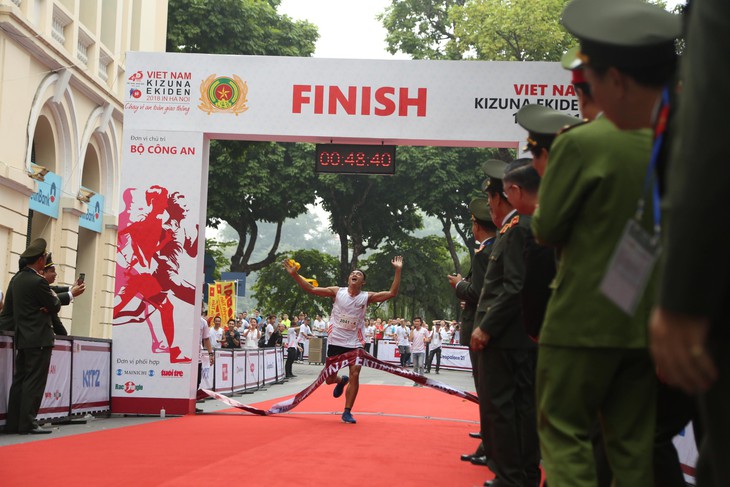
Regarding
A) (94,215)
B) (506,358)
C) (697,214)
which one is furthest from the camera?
(94,215)

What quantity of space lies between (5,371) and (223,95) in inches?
180

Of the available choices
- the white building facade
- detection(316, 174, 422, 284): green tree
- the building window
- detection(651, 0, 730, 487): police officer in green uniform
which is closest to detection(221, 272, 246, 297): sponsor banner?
the white building facade

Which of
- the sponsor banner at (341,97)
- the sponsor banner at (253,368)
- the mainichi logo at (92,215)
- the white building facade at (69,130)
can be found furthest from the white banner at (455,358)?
the sponsor banner at (341,97)

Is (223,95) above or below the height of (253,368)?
above

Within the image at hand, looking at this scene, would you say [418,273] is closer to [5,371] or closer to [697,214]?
A: [5,371]

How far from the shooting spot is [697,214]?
1.79 m

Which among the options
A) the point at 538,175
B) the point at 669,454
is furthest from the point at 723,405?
the point at 538,175

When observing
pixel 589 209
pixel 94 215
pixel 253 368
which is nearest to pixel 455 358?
pixel 94 215

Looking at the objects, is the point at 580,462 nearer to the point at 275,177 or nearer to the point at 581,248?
the point at 581,248

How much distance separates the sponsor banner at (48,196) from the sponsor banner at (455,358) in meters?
18.5

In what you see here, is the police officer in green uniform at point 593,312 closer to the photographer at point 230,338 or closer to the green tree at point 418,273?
the photographer at point 230,338

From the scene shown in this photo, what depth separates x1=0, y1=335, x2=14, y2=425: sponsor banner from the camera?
10180 millimetres

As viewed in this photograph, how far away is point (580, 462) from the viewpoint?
324cm

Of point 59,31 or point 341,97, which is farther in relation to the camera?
point 59,31
